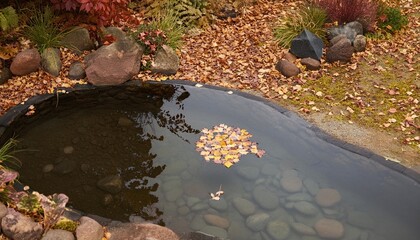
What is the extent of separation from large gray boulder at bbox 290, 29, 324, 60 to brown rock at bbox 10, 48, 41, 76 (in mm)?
4458

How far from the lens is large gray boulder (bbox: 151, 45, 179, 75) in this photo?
23.4 ft

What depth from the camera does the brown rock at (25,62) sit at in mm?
6684

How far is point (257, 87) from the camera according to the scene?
686 cm

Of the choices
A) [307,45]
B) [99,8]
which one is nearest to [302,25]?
[307,45]

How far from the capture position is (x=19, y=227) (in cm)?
378

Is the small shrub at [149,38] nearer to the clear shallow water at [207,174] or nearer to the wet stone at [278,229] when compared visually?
the clear shallow water at [207,174]

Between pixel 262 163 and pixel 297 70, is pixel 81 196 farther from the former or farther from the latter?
pixel 297 70

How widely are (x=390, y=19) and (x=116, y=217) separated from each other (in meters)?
6.79

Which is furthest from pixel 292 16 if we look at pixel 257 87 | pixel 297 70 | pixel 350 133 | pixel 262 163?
pixel 262 163

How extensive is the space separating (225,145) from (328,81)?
2.45 metres

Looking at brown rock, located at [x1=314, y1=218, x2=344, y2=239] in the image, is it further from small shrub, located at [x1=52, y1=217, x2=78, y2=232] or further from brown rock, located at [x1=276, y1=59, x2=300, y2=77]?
brown rock, located at [x1=276, y1=59, x2=300, y2=77]

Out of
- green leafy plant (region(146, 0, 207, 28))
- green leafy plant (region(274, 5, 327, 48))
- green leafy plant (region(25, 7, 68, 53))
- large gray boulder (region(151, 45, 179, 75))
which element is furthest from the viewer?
green leafy plant (region(146, 0, 207, 28))

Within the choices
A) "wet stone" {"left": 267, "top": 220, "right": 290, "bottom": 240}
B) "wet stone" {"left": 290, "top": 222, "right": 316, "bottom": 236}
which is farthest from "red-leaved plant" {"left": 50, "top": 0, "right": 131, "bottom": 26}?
"wet stone" {"left": 290, "top": 222, "right": 316, "bottom": 236}

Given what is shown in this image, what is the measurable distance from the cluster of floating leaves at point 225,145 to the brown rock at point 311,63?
2.16m
